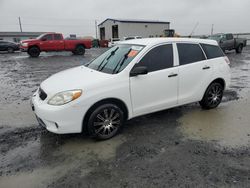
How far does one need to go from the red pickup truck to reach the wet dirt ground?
14.6 meters

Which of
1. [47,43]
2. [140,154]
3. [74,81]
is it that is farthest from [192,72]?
[47,43]

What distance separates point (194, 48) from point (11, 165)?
4.16 meters

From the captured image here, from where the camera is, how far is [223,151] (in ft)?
11.6

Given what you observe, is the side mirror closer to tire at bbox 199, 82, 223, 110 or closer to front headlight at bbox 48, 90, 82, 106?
front headlight at bbox 48, 90, 82, 106

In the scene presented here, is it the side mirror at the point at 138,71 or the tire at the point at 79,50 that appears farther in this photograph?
the tire at the point at 79,50

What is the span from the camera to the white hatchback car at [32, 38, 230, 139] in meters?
3.54

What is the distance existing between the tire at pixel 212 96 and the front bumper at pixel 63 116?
3.04m

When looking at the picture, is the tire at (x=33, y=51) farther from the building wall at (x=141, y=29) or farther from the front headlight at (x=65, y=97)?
the building wall at (x=141, y=29)

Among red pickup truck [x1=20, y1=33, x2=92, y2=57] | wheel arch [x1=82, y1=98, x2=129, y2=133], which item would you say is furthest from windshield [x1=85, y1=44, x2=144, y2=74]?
red pickup truck [x1=20, y1=33, x2=92, y2=57]

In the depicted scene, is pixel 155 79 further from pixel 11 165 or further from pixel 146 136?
pixel 11 165

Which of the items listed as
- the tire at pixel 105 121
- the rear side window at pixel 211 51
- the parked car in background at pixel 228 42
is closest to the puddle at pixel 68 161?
Result: the tire at pixel 105 121

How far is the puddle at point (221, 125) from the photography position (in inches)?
155

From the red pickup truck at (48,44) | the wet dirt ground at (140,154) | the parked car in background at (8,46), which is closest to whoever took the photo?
the wet dirt ground at (140,154)

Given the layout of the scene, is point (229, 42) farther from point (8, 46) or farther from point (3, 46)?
point (3, 46)
